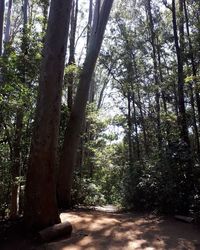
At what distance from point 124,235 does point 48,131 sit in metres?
2.59

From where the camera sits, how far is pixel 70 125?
9.75 meters

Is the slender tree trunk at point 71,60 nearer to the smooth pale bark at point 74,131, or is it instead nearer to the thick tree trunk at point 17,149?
the smooth pale bark at point 74,131

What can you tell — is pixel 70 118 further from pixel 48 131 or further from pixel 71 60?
pixel 71 60

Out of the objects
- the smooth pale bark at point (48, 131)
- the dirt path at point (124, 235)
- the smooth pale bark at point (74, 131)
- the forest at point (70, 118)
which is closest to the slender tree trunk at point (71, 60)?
the forest at point (70, 118)

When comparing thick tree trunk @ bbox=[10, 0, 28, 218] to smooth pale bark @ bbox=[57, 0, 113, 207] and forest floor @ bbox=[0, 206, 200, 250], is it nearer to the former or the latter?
smooth pale bark @ bbox=[57, 0, 113, 207]

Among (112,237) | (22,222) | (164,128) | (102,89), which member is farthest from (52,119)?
(102,89)

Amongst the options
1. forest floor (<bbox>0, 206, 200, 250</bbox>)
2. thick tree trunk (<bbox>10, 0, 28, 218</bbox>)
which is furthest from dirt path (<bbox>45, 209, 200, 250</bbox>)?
thick tree trunk (<bbox>10, 0, 28, 218</bbox>)

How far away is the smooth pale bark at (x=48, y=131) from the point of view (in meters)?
6.51

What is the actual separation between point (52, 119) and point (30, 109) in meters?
2.37

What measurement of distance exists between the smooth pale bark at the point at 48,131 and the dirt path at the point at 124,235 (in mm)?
709

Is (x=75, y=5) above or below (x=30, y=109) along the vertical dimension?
above

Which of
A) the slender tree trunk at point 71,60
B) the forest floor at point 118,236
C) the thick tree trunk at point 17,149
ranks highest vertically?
the slender tree trunk at point 71,60

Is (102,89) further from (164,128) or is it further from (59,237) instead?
(59,237)

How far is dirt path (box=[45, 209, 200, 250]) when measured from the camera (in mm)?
6070
